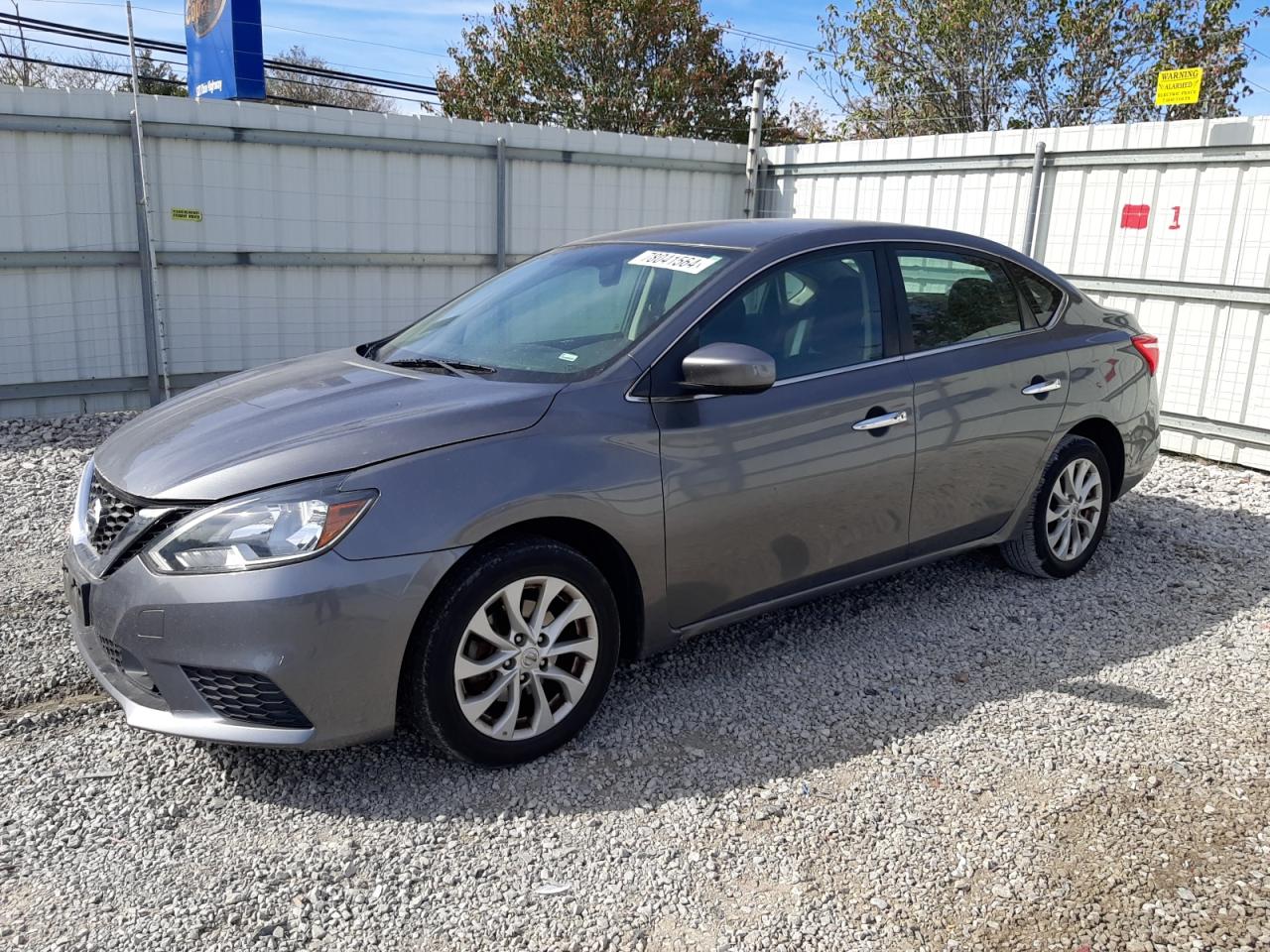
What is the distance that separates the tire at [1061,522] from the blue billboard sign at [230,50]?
766cm

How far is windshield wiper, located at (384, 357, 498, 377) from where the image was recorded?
3643 mm

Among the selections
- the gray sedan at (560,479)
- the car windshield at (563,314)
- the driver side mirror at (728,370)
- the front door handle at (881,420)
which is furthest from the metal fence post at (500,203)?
the driver side mirror at (728,370)

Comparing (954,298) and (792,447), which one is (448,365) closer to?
(792,447)

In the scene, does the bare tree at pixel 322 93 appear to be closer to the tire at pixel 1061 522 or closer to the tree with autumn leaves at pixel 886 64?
the tree with autumn leaves at pixel 886 64

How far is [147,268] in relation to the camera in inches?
308

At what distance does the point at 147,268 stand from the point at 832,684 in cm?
629

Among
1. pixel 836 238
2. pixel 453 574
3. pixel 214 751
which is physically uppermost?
pixel 836 238

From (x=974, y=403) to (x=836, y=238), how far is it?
91 centimetres

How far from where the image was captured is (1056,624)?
461 cm

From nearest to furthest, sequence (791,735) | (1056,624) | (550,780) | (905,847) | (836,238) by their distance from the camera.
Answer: (905,847), (550,780), (791,735), (836,238), (1056,624)

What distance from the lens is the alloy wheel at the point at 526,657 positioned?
3113 mm

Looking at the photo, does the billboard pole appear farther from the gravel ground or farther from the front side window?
the front side window

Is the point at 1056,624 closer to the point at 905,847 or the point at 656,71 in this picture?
the point at 905,847

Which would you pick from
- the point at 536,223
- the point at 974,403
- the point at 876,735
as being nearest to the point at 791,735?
the point at 876,735
